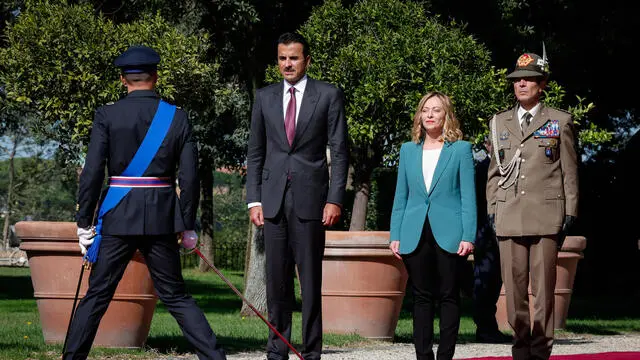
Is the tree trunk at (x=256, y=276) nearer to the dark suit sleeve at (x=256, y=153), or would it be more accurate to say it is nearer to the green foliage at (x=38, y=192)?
the dark suit sleeve at (x=256, y=153)

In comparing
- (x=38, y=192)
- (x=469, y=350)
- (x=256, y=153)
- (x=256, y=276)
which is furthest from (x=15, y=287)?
(x=38, y=192)

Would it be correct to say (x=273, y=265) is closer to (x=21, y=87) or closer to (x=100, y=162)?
(x=100, y=162)

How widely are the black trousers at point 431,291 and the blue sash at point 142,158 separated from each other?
1.88 metres

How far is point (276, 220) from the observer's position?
6.39 meters

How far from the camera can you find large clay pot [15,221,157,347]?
8695mm

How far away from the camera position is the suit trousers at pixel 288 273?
20.8 ft

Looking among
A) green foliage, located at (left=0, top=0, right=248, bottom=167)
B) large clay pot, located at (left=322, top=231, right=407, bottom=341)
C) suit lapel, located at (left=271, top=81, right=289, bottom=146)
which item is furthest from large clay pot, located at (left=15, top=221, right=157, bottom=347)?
suit lapel, located at (left=271, top=81, right=289, bottom=146)

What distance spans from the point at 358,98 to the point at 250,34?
3.08m

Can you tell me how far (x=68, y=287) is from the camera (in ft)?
28.7

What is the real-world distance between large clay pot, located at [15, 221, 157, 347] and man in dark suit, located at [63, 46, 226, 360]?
110 inches

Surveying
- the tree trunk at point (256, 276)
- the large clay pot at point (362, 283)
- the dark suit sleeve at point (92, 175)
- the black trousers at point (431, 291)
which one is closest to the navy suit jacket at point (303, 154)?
the black trousers at point (431, 291)

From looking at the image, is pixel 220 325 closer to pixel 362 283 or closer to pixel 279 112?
pixel 362 283

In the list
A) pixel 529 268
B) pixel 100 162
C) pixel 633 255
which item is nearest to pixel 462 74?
pixel 529 268

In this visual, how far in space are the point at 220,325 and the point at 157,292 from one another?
251 inches
